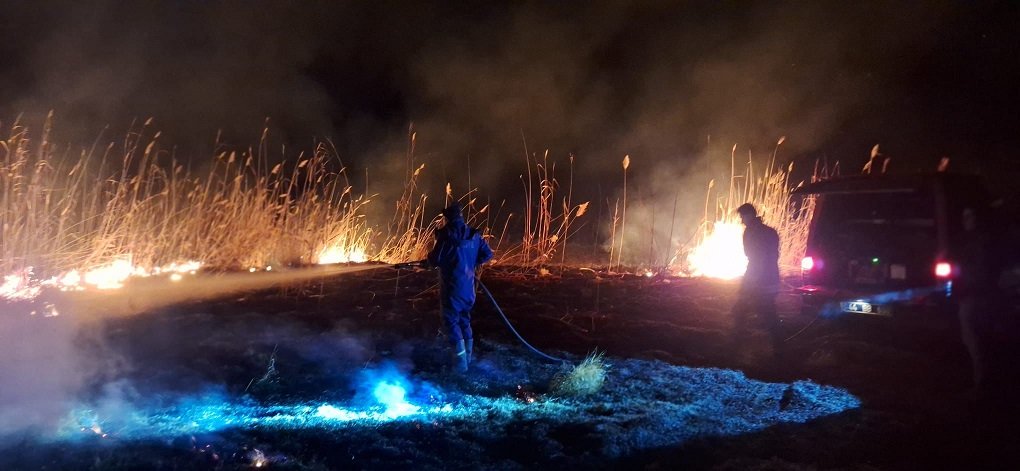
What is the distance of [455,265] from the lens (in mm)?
5973

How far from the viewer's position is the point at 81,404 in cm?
498

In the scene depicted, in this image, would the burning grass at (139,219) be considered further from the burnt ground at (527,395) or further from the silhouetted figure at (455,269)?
the silhouetted figure at (455,269)

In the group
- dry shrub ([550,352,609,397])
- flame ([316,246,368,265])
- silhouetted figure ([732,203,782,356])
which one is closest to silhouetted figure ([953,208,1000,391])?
silhouetted figure ([732,203,782,356])

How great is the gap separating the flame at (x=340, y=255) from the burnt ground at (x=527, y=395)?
2640mm

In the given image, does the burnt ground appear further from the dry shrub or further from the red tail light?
the red tail light

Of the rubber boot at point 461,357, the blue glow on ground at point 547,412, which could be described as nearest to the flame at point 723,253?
the blue glow on ground at point 547,412

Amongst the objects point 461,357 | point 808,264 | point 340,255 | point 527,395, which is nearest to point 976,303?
point 808,264

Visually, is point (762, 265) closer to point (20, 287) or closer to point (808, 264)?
point (808, 264)

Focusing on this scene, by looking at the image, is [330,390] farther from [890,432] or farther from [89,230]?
[89,230]

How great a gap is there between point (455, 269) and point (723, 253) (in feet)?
24.2

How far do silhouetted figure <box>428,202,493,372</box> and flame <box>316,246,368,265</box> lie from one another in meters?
6.07

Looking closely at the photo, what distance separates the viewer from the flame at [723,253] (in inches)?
462

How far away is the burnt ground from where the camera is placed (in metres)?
4.07

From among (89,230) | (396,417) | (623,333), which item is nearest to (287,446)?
(396,417)
